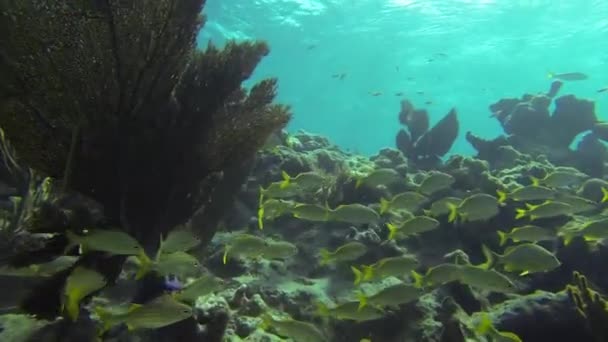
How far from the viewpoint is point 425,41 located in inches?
1390

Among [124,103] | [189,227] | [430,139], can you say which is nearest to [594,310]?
[189,227]

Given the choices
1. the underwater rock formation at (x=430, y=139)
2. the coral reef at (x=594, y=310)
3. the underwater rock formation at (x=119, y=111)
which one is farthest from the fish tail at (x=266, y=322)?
the underwater rock formation at (x=430, y=139)

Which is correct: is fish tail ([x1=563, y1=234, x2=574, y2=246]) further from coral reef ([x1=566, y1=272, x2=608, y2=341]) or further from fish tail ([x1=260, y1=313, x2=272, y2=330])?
fish tail ([x1=260, y1=313, x2=272, y2=330])

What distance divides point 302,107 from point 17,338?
234ft

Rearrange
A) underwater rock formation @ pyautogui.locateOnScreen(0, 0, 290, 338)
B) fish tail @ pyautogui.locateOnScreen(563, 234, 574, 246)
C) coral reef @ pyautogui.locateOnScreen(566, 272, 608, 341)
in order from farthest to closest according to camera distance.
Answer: fish tail @ pyautogui.locateOnScreen(563, 234, 574, 246) < coral reef @ pyautogui.locateOnScreen(566, 272, 608, 341) < underwater rock formation @ pyautogui.locateOnScreen(0, 0, 290, 338)

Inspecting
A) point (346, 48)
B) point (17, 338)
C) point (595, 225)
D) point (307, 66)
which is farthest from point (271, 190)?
point (307, 66)

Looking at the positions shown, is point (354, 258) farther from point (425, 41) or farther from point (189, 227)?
point (425, 41)

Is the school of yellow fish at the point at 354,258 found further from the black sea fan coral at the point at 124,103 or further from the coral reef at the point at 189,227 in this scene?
the black sea fan coral at the point at 124,103

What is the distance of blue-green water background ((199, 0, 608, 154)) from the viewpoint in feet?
96.2

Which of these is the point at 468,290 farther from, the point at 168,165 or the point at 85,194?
the point at 85,194

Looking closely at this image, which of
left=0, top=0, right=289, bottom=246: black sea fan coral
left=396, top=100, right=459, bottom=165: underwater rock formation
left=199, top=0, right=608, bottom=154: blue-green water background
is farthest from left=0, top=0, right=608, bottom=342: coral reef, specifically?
left=199, top=0, right=608, bottom=154: blue-green water background

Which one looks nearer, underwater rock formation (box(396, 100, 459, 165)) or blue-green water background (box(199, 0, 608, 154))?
underwater rock formation (box(396, 100, 459, 165))

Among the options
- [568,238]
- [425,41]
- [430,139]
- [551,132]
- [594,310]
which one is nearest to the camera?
[594,310]

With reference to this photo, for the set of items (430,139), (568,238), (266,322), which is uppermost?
(430,139)
